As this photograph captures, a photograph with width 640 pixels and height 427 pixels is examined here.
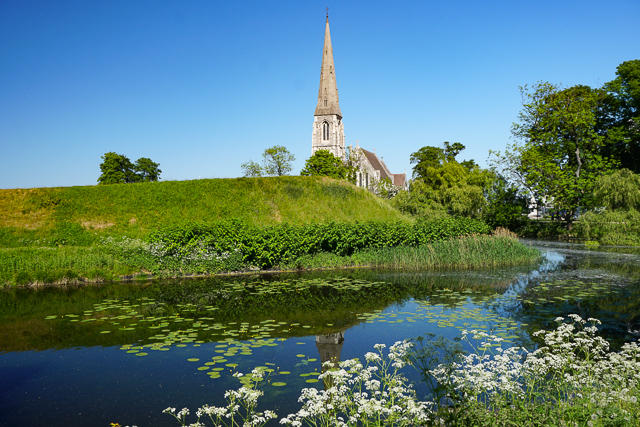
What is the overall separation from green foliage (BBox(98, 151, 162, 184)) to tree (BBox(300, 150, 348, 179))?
25.0 meters

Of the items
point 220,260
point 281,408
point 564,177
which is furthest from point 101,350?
point 564,177

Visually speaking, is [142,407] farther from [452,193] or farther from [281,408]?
[452,193]

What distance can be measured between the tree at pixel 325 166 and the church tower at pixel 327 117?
14.9m

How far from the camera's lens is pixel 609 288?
13.5m

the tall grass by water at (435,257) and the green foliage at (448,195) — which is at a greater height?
the green foliage at (448,195)

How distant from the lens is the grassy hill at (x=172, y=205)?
27859 millimetres

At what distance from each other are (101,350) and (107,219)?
75.9ft

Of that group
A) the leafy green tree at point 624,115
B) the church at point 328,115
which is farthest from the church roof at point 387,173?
the leafy green tree at point 624,115

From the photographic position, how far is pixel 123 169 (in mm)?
67688

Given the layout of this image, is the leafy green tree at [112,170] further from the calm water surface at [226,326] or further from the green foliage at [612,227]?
the green foliage at [612,227]

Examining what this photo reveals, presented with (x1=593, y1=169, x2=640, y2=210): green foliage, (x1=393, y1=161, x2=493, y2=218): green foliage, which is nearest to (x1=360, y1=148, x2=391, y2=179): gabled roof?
(x1=393, y1=161, x2=493, y2=218): green foliage

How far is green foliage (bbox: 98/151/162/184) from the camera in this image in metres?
62.8

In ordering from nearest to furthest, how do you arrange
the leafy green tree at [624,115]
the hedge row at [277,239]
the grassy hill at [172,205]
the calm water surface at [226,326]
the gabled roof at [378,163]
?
the calm water surface at [226,326] < the hedge row at [277,239] < the grassy hill at [172,205] < the leafy green tree at [624,115] < the gabled roof at [378,163]

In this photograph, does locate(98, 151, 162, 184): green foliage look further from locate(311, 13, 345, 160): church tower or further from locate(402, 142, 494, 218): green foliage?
locate(402, 142, 494, 218): green foliage
